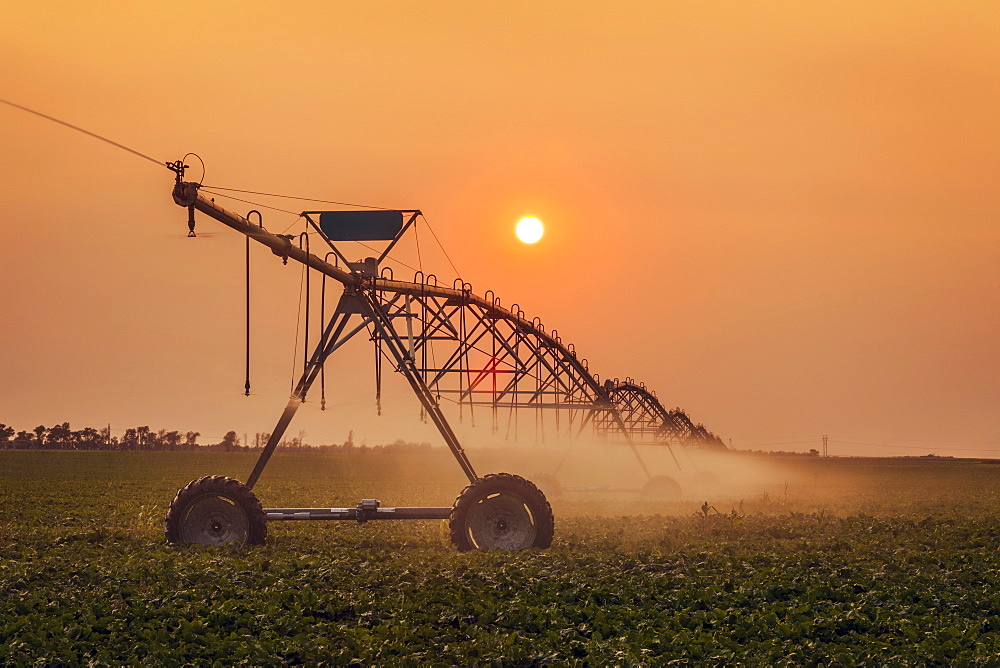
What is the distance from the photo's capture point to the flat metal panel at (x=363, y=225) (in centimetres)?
2278

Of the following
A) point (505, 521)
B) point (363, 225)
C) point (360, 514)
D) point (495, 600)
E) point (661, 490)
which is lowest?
point (495, 600)

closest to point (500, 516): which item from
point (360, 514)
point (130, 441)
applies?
point (360, 514)

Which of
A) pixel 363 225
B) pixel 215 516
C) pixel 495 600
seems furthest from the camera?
pixel 363 225

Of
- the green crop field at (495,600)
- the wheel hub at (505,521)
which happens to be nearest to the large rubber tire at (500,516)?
the wheel hub at (505,521)

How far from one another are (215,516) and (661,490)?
1003 inches

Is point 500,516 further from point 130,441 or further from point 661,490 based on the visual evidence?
point 130,441

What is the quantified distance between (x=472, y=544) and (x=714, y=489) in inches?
1523

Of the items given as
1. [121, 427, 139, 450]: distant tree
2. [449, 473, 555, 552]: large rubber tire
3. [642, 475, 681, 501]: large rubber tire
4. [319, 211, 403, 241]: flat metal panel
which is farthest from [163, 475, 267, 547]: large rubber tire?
[121, 427, 139, 450]: distant tree

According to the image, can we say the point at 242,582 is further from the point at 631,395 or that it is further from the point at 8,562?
the point at 631,395

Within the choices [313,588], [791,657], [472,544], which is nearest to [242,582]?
[313,588]

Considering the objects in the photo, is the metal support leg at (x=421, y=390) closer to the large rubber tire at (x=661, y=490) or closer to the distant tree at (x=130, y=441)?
the large rubber tire at (x=661, y=490)

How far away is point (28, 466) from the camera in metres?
84.0

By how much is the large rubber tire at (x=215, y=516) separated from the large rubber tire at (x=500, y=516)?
3.77m

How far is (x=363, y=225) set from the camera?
2294 cm
